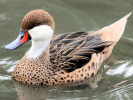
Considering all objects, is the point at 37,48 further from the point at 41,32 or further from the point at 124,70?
the point at 124,70

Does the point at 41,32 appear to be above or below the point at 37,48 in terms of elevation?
above

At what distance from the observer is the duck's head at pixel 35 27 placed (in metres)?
6.91

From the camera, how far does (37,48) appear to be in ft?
24.3

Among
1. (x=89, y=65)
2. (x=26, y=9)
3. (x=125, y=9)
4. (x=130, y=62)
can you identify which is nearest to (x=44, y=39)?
(x=89, y=65)

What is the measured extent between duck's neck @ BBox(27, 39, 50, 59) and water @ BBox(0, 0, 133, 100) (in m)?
0.71

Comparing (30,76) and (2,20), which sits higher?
(2,20)

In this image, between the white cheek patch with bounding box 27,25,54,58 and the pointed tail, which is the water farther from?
the white cheek patch with bounding box 27,25,54,58

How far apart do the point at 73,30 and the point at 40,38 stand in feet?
8.48

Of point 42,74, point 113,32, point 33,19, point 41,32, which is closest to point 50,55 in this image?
point 42,74

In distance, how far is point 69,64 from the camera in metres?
7.46

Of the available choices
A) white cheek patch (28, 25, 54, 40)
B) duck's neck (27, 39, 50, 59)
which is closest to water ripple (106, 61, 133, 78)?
duck's neck (27, 39, 50, 59)

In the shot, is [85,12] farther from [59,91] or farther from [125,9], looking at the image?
[59,91]

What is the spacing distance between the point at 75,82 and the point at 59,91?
470 millimetres

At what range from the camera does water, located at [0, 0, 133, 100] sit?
281 inches
